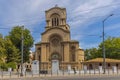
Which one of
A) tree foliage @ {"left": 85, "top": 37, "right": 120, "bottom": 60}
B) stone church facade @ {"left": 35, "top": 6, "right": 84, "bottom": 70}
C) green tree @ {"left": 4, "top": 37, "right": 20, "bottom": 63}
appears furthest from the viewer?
tree foliage @ {"left": 85, "top": 37, "right": 120, "bottom": 60}

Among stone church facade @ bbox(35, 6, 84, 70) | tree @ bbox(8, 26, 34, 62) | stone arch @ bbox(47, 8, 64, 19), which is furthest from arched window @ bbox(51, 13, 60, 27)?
tree @ bbox(8, 26, 34, 62)

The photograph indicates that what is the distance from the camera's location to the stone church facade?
10056 cm

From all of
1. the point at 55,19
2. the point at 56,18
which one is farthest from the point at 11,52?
the point at 56,18

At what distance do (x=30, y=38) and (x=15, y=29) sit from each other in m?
6.05

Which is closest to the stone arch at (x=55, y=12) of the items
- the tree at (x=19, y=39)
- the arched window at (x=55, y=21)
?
the arched window at (x=55, y=21)

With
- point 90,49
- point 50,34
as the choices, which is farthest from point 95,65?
point 90,49

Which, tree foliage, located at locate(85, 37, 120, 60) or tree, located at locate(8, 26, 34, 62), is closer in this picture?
tree, located at locate(8, 26, 34, 62)

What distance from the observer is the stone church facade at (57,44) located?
330 ft

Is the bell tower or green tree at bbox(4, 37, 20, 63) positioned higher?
the bell tower

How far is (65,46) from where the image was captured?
102 meters

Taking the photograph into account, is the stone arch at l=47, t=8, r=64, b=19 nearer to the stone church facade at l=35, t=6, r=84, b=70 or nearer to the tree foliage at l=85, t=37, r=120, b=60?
the stone church facade at l=35, t=6, r=84, b=70

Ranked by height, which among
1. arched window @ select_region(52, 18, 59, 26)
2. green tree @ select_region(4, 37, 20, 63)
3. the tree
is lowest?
green tree @ select_region(4, 37, 20, 63)

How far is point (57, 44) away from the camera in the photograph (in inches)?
4085

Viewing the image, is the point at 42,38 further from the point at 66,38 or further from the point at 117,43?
the point at 117,43
